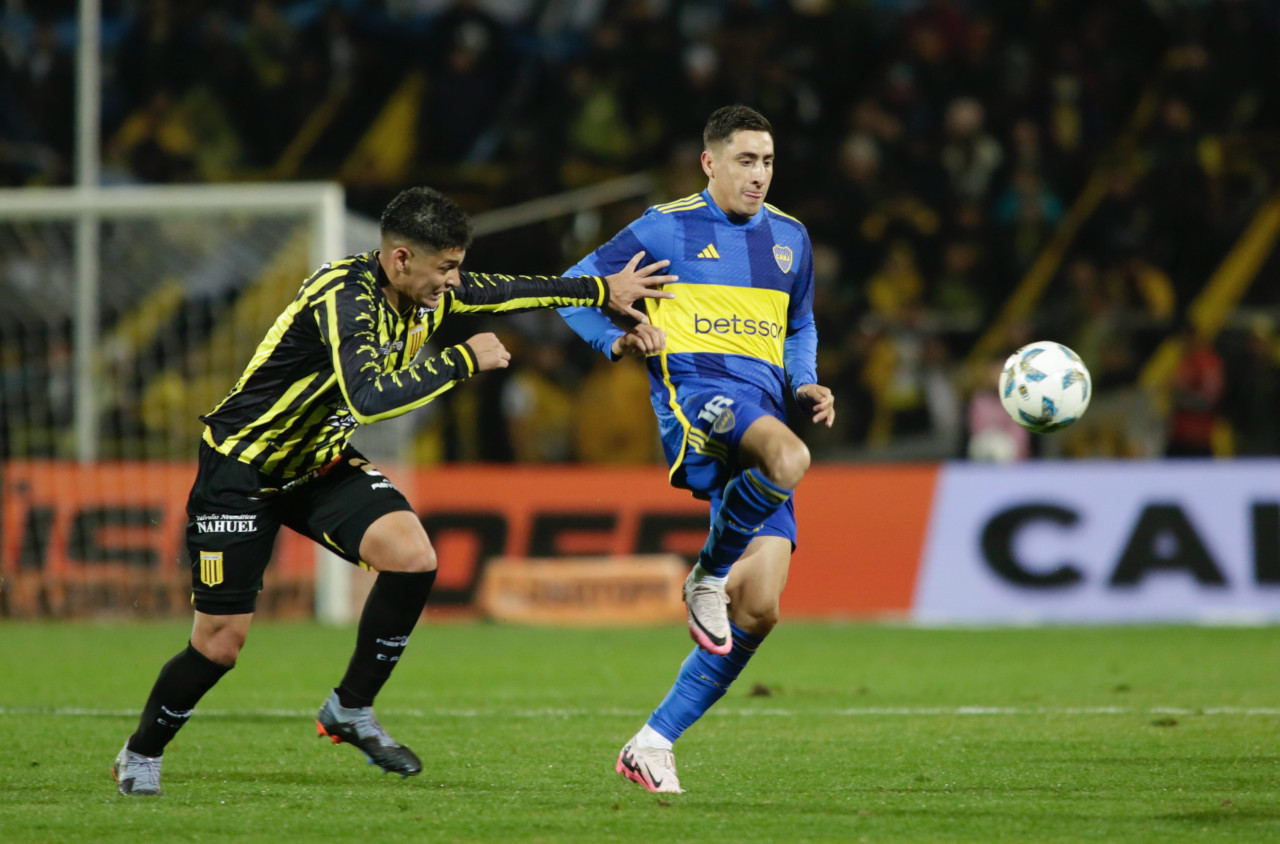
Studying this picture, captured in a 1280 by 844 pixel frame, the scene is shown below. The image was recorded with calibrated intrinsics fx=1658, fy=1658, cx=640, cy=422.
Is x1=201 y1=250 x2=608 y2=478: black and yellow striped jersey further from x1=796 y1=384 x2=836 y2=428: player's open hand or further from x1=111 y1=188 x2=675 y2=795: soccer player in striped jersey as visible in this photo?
x1=796 y1=384 x2=836 y2=428: player's open hand

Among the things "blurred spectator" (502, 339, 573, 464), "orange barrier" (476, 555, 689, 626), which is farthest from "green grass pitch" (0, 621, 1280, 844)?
"blurred spectator" (502, 339, 573, 464)

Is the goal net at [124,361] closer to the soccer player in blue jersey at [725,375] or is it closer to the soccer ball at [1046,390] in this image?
the soccer player in blue jersey at [725,375]

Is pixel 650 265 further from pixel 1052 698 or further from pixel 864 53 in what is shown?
pixel 864 53

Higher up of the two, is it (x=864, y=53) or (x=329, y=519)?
(x=864, y=53)

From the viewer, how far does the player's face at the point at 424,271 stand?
5.40 m

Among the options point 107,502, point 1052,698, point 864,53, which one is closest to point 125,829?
point 1052,698

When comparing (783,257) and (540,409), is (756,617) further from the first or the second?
(540,409)

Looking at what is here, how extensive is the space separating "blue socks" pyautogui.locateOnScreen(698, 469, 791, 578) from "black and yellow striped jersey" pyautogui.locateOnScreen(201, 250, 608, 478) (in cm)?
99

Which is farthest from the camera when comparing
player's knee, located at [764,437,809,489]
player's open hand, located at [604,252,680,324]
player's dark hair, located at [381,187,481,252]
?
player's open hand, located at [604,252,680,324]

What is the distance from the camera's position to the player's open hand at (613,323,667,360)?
225 inches

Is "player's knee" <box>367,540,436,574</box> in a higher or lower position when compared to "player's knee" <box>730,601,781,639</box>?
higher

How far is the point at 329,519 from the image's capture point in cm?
569

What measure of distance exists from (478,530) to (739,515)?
26.8 ft

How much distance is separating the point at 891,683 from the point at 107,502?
7147 millimetres
